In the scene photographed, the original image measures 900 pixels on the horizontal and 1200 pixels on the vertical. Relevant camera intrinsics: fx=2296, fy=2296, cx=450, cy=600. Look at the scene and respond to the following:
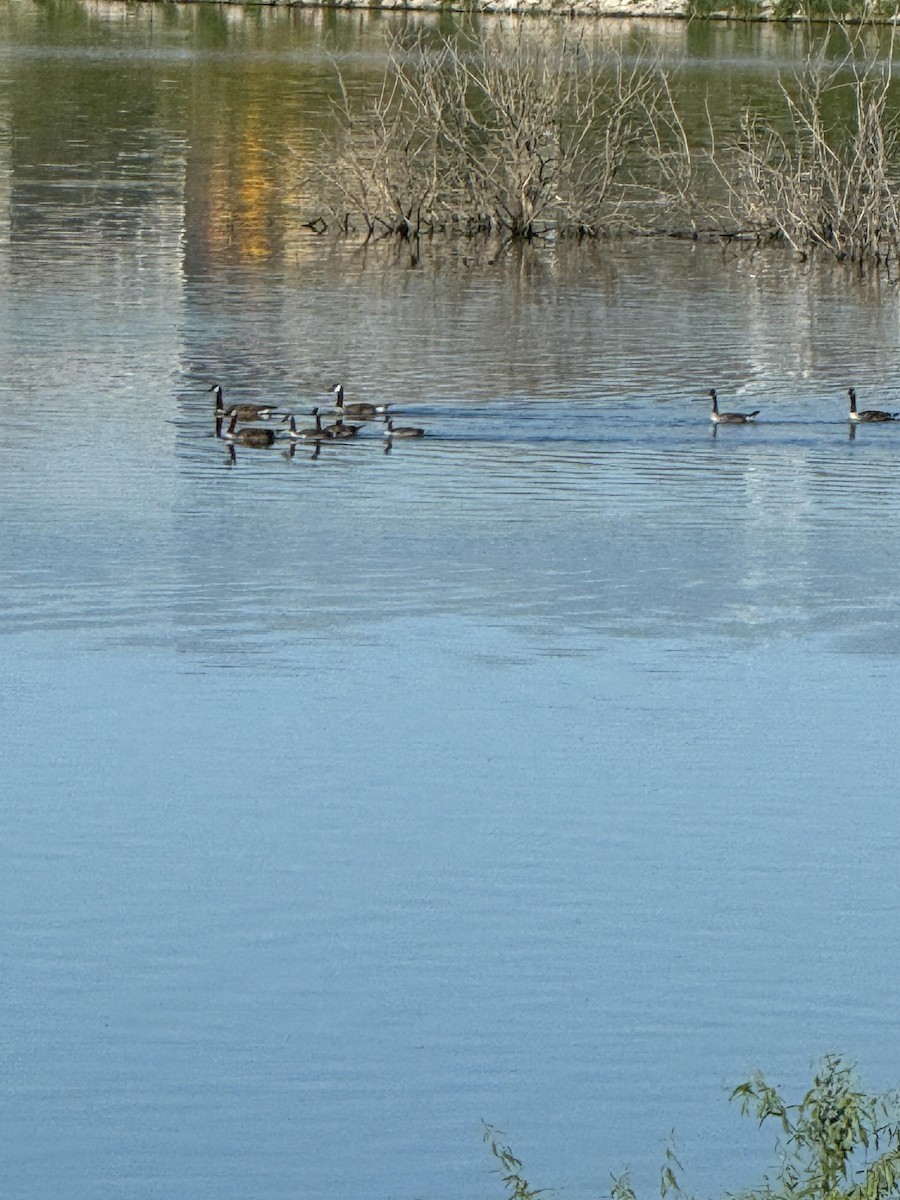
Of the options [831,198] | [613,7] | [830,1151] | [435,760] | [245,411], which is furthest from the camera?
[613,7]

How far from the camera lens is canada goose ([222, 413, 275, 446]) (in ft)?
61.8

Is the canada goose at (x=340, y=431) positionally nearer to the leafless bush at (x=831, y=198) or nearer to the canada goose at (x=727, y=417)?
the canada goose at (x=727, y=417)

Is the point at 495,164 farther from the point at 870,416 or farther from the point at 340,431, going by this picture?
the point at 340,431

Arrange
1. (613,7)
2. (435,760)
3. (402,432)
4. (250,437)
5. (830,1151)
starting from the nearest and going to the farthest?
(830,1151) → (435,760) → (250,437) → (402,432) → (613,7)

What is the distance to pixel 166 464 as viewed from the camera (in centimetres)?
1811

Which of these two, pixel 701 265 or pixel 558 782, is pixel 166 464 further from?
pixel 701 265

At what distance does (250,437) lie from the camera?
61.8 feet

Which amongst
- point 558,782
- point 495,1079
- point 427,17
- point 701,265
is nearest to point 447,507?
point 558,782

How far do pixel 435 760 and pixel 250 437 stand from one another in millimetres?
7894

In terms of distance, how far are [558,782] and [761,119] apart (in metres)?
36.4

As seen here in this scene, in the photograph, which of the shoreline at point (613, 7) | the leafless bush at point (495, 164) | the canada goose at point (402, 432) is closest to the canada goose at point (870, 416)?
the canada goose at point (402, 432)

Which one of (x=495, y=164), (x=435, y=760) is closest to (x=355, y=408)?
(x=435, y=760)

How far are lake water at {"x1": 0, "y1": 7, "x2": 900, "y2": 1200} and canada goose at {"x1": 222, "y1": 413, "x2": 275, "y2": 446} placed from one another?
0.43 metres

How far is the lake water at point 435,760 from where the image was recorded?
8.10m
